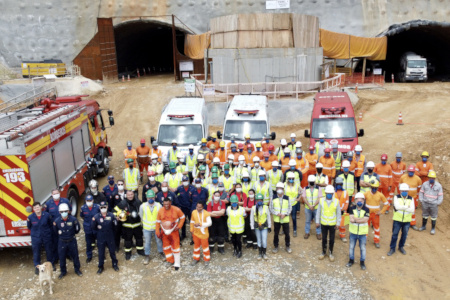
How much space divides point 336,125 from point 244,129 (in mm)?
3239

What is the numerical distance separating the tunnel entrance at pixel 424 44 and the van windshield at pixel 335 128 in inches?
819

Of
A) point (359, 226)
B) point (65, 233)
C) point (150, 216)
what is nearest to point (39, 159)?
point (65, 233)

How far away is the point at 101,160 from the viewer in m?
15.3

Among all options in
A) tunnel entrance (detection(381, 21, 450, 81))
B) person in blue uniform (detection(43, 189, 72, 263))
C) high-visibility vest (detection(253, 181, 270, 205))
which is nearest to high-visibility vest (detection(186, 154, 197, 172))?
high-visibility vest (detection(253, 181, 270, 205))

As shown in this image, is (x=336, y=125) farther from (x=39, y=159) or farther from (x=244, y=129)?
(x=39, y=159)

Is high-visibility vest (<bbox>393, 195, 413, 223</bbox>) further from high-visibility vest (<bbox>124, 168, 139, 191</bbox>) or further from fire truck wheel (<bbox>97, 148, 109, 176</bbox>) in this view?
fire truck wheel (<bbox>97, 148, 109, 176</bbox>)

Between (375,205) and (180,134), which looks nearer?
(375,205)

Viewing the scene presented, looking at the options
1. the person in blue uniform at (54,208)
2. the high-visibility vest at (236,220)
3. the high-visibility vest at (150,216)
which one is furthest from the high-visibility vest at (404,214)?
the person in blue uniform at (54,208)

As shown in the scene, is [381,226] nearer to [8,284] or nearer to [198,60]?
[8,284]

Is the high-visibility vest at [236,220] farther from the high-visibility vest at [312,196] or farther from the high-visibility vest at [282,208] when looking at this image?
the high-visibility vest at [312,196]

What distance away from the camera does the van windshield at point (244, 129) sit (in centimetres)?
1486

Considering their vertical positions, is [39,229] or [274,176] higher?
[274,176]

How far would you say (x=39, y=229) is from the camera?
29.5 feet

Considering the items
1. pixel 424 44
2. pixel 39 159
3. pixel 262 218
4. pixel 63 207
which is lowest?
pixel 262 218
